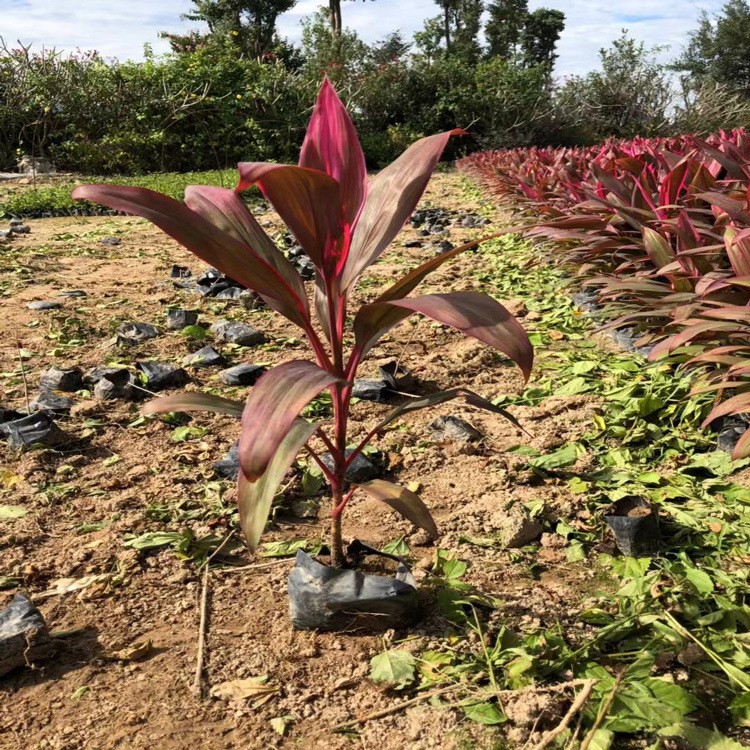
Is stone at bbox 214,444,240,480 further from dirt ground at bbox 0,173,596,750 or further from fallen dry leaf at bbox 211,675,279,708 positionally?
fallen dry leaf at bbox 211,675,279,708

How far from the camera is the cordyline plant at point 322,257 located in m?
1.08

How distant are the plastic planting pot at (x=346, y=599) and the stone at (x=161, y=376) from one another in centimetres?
158

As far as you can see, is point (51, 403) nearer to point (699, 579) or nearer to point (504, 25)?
point (699, 579)

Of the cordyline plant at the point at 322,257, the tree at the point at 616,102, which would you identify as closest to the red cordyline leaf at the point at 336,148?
the cordyline plant at the point at 322,257

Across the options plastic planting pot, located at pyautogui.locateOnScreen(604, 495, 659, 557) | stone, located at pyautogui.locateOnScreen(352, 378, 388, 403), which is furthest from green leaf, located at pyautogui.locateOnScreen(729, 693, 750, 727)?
stone, located at pyautogui.locateOnScreen(352, 378, 388, 403)

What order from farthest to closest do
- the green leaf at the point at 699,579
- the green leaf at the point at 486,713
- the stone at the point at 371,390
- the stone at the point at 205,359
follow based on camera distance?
the stone at the point at 205,359
the stone at the point at 371,390
the green leaf at the point at 699,579
the green leaf at the point at 486,713

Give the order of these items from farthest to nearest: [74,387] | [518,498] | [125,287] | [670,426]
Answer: [125,287]
[74,387]
[670,426]
[518,498]

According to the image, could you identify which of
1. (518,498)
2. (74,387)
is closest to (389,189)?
(518,498)

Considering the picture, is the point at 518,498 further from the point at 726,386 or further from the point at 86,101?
the point at 86,101

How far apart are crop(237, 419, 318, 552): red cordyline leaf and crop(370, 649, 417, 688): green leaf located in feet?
1.21

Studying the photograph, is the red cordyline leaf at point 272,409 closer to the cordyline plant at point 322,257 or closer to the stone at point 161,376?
the cordyline plant at point 322,257

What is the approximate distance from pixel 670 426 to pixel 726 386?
0.30 metres

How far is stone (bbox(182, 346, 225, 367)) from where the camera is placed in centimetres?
309

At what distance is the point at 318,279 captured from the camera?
4.90 feet
